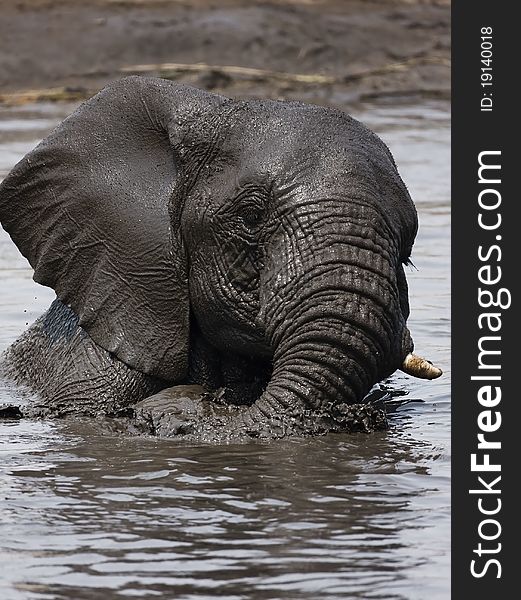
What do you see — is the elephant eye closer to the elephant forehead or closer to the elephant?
the elephant

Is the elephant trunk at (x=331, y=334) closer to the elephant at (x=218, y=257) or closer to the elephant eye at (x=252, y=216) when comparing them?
the elephant at (x=218, y=257)

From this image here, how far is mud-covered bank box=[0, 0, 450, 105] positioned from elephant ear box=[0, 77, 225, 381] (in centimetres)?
1231

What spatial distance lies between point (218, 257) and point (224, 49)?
14.5 m

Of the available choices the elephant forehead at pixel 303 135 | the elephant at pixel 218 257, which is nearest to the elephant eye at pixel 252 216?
the elephant at pixel 218 257

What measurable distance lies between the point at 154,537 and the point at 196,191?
210 cm

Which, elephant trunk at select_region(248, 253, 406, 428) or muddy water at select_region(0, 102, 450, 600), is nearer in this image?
muddy water at select_region(0, 102, 450, 600)

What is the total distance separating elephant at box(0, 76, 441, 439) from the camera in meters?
7.84

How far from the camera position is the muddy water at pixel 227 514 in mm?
6219

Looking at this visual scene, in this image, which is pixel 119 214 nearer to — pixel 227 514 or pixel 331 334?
pixel 331 334

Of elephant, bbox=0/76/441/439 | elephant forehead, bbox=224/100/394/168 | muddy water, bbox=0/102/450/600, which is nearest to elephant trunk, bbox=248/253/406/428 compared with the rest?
elephant, bbox=0/76/441/439

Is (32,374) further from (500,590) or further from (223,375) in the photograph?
(500,590)

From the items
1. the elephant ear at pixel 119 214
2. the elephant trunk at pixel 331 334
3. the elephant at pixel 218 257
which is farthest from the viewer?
the elephant ear at pixel 119 214

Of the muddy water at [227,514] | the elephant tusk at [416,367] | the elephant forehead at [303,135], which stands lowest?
the muddy water at [227,514]

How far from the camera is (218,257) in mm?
8148
